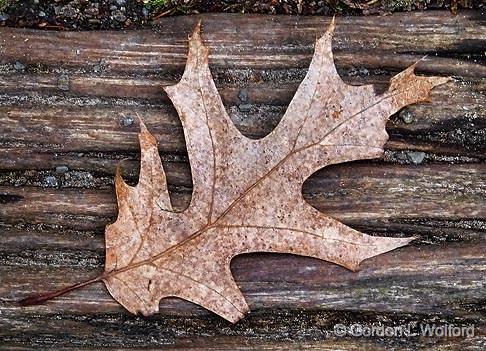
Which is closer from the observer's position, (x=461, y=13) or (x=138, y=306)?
(x=138, y=306)

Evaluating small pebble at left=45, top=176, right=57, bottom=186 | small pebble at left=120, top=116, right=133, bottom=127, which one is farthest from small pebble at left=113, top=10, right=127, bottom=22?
small pebble at left=45, top=176, right=57, bottom=186

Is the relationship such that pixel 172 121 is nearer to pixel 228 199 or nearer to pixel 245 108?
pixel 245 108

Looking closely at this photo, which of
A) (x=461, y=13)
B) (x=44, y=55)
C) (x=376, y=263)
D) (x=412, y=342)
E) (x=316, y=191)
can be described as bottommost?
(x=412, y=342)

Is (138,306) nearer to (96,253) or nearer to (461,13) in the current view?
(96,253)

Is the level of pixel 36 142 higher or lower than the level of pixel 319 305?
higher

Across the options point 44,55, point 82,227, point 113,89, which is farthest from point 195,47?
point 82,227

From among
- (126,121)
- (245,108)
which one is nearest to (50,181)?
(126,121)

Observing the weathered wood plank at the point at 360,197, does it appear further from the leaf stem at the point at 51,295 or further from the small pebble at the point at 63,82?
the small pebble at the point at 63,82
